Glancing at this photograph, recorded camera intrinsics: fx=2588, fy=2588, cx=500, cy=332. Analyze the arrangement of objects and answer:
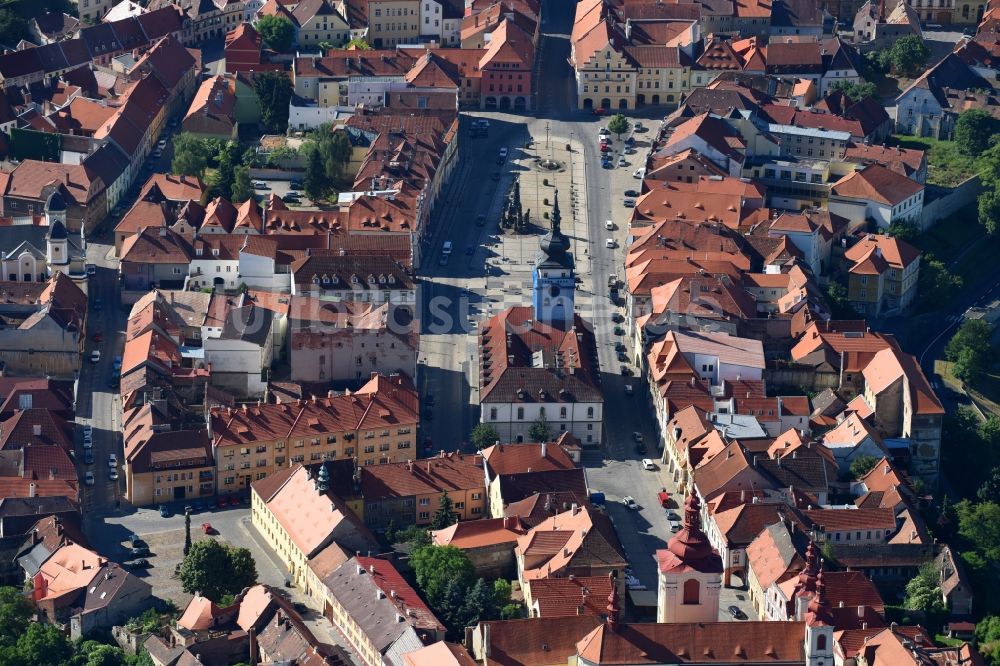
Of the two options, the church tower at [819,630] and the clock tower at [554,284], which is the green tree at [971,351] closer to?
the clock tower at [554,284]

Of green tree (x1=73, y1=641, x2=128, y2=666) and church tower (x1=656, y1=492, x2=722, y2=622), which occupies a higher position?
church tower (x1=656, y1=492, x2=722, y2=622)

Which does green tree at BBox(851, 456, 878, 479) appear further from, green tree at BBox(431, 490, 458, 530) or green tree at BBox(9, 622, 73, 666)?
green tree at BBox(9, 622, 73, 666)

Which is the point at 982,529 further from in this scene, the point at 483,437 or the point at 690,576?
the point at 483,437

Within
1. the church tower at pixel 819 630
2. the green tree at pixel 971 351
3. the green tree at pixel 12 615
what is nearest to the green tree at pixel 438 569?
the church tower at pixel 819 630

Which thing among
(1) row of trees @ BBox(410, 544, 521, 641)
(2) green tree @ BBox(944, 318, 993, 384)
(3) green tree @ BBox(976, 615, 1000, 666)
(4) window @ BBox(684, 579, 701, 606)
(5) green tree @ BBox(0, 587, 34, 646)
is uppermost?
(2) green tree @ BBox(944, 318, 993, 384)

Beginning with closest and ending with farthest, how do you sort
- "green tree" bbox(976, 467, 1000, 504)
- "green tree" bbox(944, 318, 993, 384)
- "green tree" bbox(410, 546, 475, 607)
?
"green tree" bbox(410, 546, 475, 607)
"green tree" bbox(976, 467, 1000, 504)
"green tree" bbox(944, 318, 993, 384)

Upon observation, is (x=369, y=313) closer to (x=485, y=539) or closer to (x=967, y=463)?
(x=485, y=539)

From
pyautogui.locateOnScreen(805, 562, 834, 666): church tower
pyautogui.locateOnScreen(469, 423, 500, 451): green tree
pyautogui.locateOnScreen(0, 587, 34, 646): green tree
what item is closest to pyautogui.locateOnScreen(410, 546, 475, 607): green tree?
pyautogui.locateOnScreen(469, 423, 500, 451): green tree
